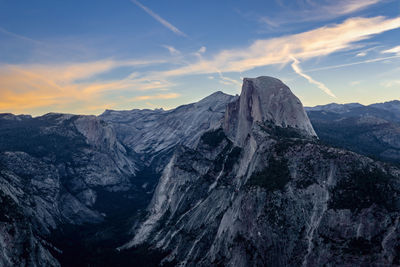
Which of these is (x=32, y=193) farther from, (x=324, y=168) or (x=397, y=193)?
(x=397, y=193)

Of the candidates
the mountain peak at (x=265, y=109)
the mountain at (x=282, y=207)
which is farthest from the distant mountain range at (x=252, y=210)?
the mountain peak at (x=265, y=109)

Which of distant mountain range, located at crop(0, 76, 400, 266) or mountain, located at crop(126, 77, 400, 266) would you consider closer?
mountain, located at crop(126, 77, 400, 266)

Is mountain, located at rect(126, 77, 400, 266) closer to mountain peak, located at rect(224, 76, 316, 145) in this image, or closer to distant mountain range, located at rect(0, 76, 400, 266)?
distant mountain range, located at rect(0, 76, 400, 266)

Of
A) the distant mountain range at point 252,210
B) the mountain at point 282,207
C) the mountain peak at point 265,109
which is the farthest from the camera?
the mountain peak at point 265,109

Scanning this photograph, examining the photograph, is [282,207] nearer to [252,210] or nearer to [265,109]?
[252,210]

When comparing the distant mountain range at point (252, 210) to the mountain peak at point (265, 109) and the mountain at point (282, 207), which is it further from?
the mountain peak at point (265, 109)

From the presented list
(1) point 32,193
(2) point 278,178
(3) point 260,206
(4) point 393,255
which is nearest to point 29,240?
(1) point 32,193

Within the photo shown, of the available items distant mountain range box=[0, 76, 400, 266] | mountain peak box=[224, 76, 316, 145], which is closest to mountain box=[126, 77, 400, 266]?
distant mountain range box=[0, 76, 400, 266]
